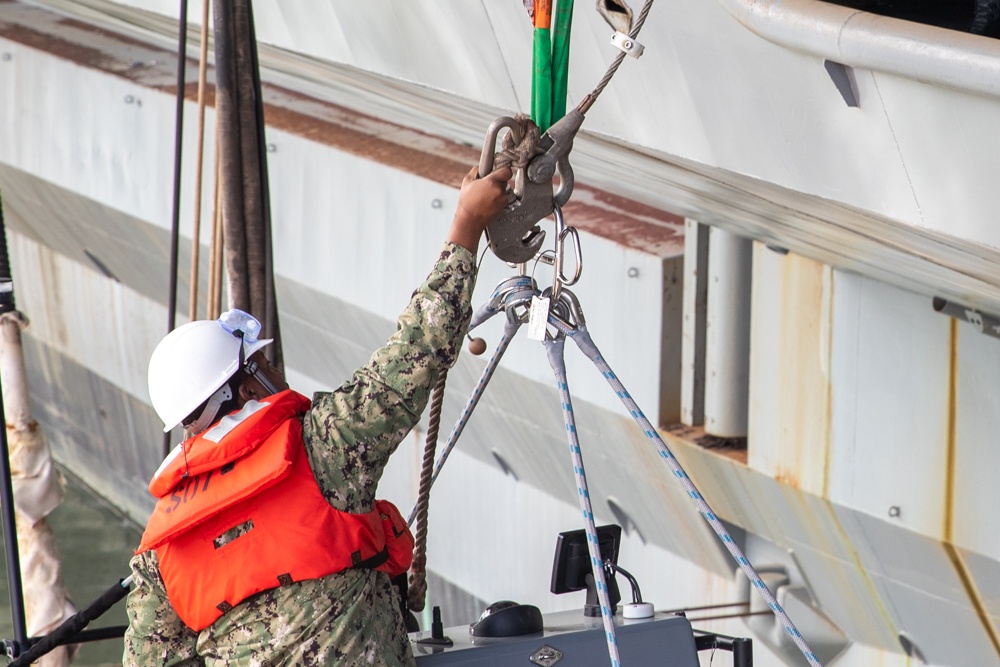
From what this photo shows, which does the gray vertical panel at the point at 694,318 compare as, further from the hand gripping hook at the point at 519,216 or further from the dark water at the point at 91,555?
the dark water at the point at 91,555

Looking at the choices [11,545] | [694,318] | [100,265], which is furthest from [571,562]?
[100,265]

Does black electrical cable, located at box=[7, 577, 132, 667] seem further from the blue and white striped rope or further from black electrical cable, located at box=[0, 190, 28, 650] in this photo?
the blue and white striped rope

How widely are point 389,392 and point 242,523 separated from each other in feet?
0.99

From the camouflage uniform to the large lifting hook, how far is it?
0.11 meters

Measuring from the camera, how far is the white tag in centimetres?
192

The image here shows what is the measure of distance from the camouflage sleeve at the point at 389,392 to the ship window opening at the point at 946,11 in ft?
4.11

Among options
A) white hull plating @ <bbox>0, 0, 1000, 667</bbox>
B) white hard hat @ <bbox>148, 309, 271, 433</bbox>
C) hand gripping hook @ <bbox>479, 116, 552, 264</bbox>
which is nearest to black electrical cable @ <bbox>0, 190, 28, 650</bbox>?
white hard hat @ <bbox>148, 309, 271, 433</bbox>

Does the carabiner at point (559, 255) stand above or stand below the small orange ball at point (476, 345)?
above

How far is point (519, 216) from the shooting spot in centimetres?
192

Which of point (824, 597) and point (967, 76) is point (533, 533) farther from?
point (967, 76)

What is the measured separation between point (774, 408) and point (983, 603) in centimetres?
83

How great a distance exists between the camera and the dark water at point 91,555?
7082 millimetres

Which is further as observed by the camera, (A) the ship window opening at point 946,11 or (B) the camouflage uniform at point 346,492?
(A) the ship window opening at point 946,11

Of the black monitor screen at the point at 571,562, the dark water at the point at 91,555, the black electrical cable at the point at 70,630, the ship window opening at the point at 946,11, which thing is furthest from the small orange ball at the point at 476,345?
the dark water at the point at 91,555
